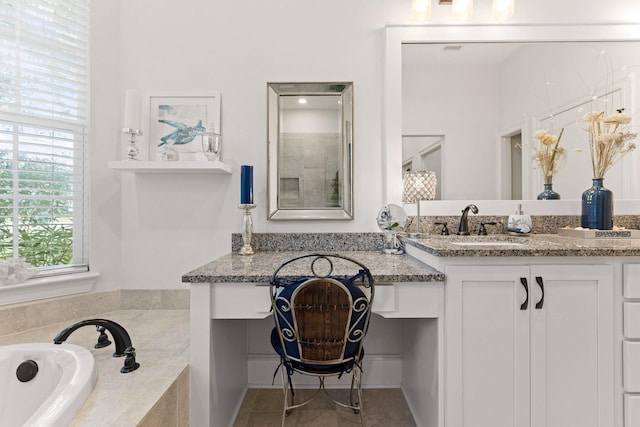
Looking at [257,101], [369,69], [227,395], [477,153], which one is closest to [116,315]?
[227,395]

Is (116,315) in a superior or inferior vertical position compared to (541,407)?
superior

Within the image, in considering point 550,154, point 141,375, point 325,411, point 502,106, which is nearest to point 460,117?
point 502,106

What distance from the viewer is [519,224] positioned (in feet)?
6.16

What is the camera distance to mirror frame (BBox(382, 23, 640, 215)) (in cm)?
201

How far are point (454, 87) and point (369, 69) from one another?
21.5 inches

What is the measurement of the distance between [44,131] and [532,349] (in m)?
2.65

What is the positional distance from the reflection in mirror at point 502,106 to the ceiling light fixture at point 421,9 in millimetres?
163

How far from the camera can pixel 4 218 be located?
1658mm

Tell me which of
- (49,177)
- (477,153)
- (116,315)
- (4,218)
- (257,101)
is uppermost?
(257,101)

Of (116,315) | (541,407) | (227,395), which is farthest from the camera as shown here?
(116,315)

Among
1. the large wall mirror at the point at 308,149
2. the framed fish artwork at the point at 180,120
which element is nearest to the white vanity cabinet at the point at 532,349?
the large wall mirror at the point at 308,149

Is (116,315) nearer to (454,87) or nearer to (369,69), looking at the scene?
(369,69)

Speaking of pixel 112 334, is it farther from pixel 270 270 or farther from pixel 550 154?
pixel 550 154

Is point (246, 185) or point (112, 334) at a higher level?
point (246, 185)
